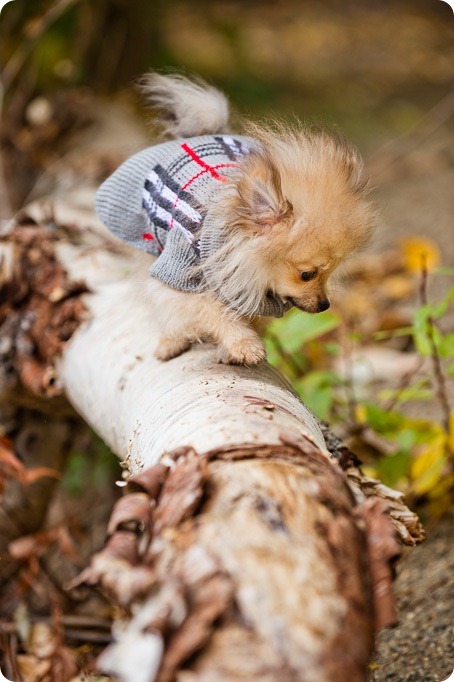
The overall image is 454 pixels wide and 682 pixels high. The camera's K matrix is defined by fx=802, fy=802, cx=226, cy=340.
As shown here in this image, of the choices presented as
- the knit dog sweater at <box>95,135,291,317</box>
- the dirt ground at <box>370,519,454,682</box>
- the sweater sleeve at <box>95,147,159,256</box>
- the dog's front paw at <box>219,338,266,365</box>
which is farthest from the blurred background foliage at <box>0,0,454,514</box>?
the dog's front paw at <box>219,338,266,365</box>

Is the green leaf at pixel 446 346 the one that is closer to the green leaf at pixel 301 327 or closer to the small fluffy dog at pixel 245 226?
the green leaf at pixel 301 327

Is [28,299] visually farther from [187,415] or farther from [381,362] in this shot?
[381,362]

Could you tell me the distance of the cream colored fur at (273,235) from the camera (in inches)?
73.6

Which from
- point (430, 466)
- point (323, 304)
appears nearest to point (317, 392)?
point (430, 466)

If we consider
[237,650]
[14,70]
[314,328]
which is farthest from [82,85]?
[237,650]

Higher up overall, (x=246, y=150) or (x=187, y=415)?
(x=246, y=150)

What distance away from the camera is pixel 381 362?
349 cm

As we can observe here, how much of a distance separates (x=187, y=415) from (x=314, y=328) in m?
0.97

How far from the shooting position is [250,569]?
113cm

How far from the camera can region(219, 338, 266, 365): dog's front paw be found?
187cm

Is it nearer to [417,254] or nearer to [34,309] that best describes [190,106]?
[34,309]

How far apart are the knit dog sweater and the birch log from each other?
0.41 m

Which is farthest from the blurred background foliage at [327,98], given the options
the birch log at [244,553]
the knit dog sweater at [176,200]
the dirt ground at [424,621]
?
the birch log at [244,553]

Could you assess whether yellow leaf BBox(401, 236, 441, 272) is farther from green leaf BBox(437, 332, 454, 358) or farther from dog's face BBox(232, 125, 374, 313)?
dog's face BBox(232, 125, 374, 313)
